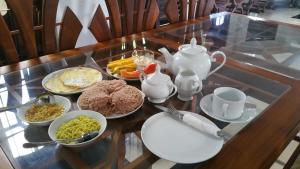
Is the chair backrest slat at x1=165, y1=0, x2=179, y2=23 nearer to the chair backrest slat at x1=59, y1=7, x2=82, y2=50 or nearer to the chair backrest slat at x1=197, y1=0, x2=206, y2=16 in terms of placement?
the chair backrest slat at x1=197, y1=0, x2=206, y2=16

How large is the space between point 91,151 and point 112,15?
972 millimetres

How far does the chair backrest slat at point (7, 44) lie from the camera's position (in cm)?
105

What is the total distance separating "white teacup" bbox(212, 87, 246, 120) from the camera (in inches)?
28.1

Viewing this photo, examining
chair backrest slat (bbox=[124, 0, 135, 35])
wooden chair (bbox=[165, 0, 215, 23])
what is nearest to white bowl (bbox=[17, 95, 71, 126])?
chair backrest slat (bbox=[124, 0, 135, 35])

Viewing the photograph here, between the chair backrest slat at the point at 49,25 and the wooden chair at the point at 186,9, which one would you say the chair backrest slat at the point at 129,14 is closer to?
the wooden chair at the point at 186,9

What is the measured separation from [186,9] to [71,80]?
3.78 feet

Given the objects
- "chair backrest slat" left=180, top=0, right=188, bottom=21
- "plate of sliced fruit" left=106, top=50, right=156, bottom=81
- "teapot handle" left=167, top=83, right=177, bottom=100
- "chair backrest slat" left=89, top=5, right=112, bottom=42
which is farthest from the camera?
"chair backrest slat" left=180, top=0, right=188, bottom=21

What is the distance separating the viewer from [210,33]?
1523 millimetres

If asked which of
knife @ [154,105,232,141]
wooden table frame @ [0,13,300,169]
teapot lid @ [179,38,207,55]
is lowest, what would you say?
wooden table frame @ [0,13,300,169]

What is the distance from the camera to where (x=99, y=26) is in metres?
1.32

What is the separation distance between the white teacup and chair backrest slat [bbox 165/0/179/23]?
1015mm

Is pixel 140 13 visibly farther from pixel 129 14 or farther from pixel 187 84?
pixel 187 84

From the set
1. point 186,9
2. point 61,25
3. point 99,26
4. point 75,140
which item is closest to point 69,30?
point 61,25

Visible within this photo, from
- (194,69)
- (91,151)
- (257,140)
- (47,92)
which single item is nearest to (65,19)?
(47,92)
